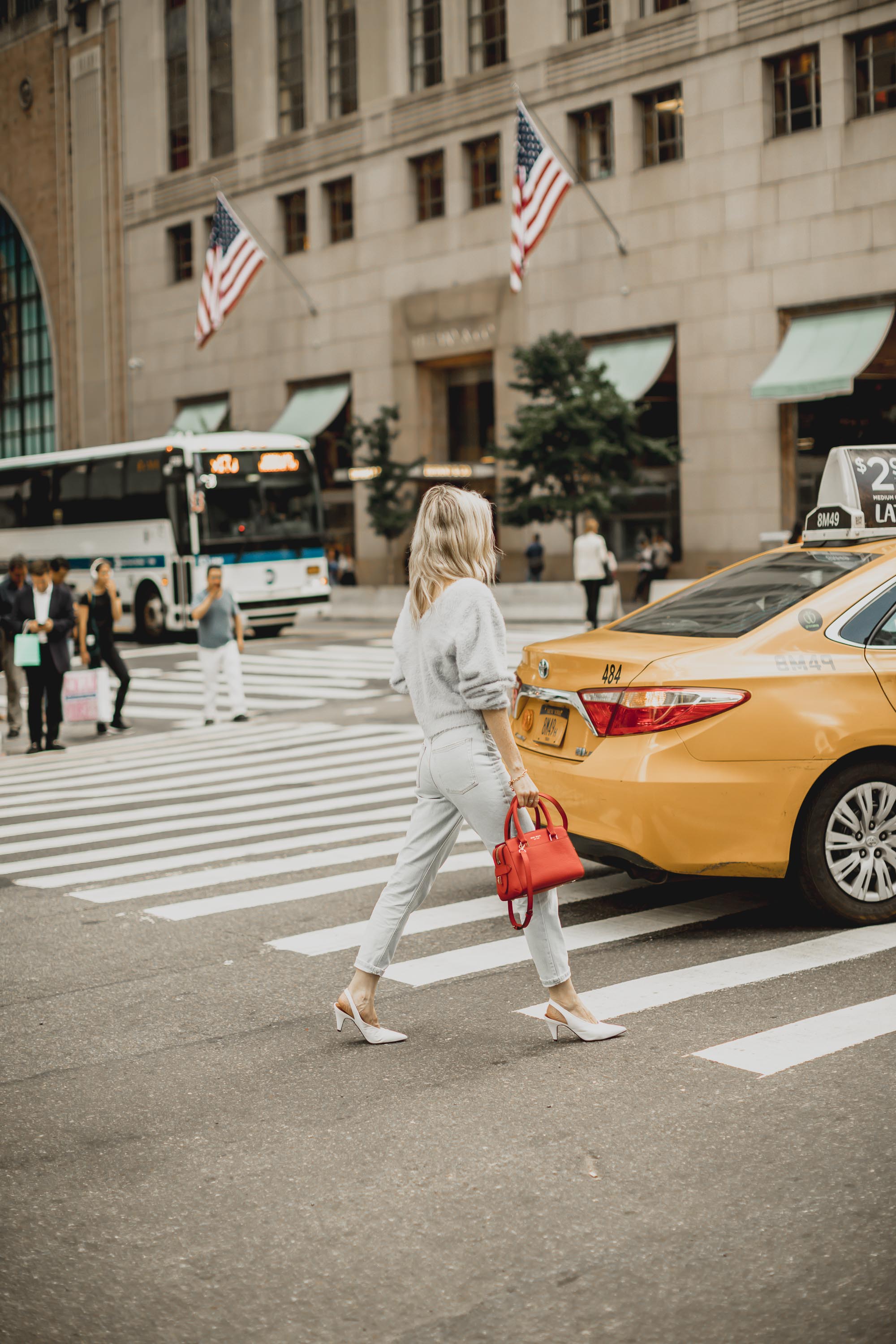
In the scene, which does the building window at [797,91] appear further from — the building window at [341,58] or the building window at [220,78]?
the building window at [220,78]

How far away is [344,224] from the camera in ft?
141

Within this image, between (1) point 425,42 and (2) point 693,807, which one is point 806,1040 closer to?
(2) point 693,807

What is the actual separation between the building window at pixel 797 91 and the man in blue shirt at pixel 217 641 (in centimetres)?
2073

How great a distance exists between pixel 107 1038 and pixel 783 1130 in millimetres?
2409

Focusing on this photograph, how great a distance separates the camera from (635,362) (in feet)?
116

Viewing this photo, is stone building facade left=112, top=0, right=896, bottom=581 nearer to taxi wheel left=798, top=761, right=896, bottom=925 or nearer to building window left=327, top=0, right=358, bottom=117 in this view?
building window left=327, top=0, right=358, bottom=117

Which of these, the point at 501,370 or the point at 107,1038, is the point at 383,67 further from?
the point at 107,1038

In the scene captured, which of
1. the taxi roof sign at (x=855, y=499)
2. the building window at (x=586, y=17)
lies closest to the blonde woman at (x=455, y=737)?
the taxi roof sign at (x=855, y=499)

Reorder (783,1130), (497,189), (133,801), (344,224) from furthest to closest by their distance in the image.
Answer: (344,224) → (497,189) → (133,801) → (783,1130)

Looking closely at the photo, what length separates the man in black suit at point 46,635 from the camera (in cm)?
1497

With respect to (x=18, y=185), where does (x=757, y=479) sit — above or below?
below

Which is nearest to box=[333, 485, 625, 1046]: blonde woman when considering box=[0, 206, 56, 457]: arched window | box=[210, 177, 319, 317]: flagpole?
box=[210, 177, 319, 317]: flagpole

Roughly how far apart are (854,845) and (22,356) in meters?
55.5

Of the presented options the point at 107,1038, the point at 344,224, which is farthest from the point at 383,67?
the point at 107,1038
